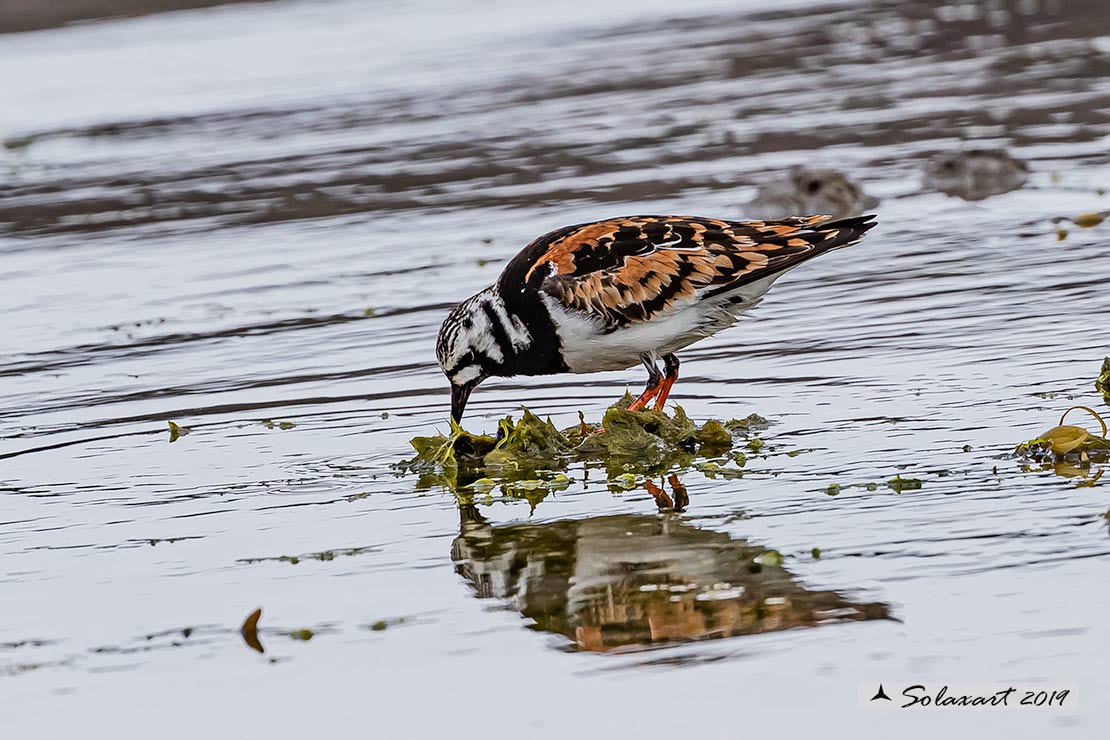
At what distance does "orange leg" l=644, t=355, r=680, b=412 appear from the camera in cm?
859

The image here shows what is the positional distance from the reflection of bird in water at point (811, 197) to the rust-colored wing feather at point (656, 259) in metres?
5.48

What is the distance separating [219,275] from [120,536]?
6724 millimetres

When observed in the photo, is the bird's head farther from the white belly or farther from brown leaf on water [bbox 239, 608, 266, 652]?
brown leaf on water [bbox 239, 608, 266, 652]

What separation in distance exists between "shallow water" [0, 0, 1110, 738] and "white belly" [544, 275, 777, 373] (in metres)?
0.54

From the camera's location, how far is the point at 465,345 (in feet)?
27.2

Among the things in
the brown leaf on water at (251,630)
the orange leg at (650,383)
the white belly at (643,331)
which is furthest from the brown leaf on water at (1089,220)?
the brown leaf on water at (251,630)

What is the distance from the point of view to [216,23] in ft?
121

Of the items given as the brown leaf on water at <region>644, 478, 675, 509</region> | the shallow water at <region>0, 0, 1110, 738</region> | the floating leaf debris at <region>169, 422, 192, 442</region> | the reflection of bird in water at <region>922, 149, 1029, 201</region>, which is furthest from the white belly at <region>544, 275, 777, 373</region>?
the reflection of bird in water at <region>922, 149, 1029, 201</region>

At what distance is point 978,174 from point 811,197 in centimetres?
149

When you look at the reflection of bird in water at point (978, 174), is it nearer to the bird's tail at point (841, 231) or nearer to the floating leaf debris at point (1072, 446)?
the bird's tail at point (841, 231)

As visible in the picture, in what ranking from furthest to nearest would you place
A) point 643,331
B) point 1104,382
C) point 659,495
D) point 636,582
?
point 643,331 → point 1104,382 → point 659,495 → point 636,582

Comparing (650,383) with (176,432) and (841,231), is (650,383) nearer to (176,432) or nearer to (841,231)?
(841,231)

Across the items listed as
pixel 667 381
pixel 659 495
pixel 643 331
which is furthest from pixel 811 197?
pixel 659 495

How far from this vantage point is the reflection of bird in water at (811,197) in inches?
551
